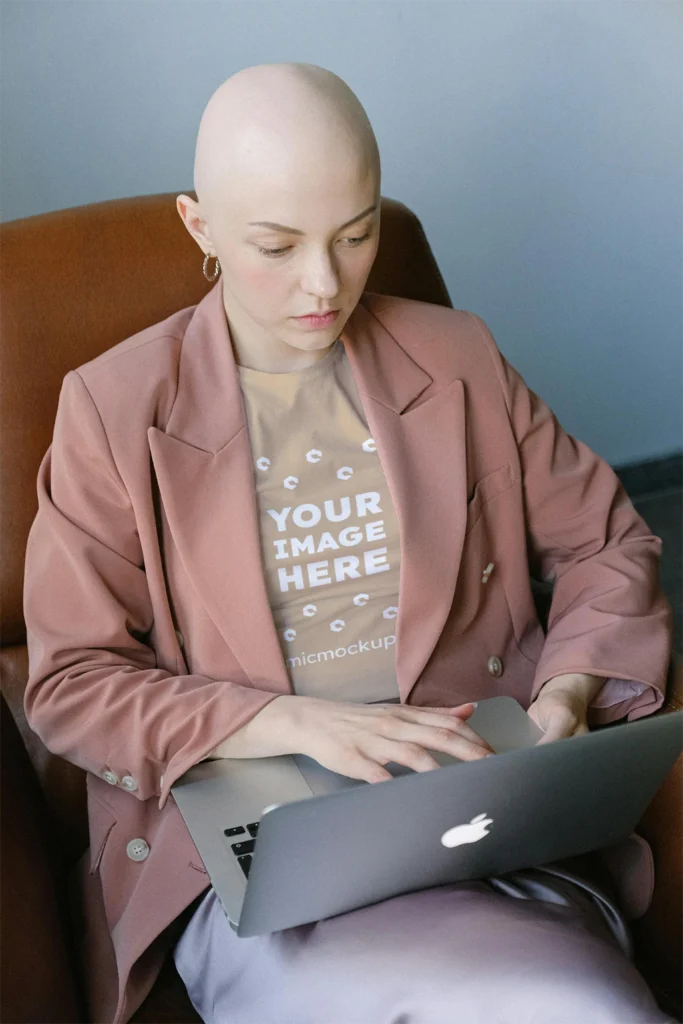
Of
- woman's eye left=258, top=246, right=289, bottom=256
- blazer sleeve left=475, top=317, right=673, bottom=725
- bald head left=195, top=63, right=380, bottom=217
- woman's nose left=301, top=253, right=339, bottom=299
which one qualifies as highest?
bald head left=195, top=63, right=380, bottom=217

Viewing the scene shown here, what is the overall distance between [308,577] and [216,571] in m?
0.11

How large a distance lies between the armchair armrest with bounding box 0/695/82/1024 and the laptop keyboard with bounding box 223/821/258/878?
0.21 meters

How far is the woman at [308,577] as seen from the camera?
1113 millimetres

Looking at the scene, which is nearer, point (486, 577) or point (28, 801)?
point (28, 801)

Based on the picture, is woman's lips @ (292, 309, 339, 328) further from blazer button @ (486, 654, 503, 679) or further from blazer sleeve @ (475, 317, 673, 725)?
blazer button @ (486, 654, 503, 679)

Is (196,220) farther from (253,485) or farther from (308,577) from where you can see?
(308,577)

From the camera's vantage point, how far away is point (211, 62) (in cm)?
185

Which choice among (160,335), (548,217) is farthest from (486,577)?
(548,217)

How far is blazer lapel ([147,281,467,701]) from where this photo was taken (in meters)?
1.27

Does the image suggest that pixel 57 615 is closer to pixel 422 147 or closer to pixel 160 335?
pixel 160 335

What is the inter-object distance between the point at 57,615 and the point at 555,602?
0.60m

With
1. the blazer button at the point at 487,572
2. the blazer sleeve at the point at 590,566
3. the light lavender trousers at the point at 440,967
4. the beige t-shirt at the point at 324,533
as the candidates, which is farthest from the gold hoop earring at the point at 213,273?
the light lavender trousers at the point at 440,967

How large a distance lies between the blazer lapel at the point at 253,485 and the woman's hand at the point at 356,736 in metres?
0.09

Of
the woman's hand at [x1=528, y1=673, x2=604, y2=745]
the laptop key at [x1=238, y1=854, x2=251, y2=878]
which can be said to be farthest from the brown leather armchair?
the laptop key at [x1=238, y1=854, x2=251, y2=878]
